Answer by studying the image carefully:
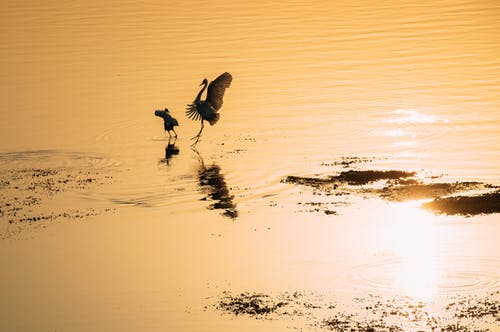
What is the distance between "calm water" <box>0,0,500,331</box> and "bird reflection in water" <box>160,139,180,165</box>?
0.10 m

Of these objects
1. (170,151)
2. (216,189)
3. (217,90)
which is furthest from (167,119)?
(216,189)

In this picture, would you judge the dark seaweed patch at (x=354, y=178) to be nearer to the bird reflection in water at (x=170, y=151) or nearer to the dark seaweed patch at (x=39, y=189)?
the bird reflection in water at (x=170, y=151)

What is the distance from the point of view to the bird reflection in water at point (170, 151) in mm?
18688

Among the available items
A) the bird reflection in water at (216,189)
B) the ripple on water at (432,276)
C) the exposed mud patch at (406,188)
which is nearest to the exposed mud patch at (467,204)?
the exposed mud patch at (406,188)

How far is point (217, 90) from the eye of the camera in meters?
20.1

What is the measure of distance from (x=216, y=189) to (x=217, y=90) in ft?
12.6

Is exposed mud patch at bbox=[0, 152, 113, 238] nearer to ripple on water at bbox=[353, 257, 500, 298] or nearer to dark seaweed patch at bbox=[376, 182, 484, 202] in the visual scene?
dark seaweed patch at bbox=[376, 182, 484, 202]

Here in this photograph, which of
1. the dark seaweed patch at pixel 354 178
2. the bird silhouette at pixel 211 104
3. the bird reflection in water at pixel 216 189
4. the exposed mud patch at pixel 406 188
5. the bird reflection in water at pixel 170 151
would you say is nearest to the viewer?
the exposed mud patch at pixel 406 188

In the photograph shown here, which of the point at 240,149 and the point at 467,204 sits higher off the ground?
the point at 240,149

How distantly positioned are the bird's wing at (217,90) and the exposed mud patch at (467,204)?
6.15 m

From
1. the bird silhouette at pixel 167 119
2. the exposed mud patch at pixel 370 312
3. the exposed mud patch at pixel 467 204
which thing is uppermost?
the bird silhouette at pixel 167 119

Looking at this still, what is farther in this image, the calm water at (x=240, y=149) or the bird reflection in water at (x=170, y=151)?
the bird reflection in water at (x=170, y=151)

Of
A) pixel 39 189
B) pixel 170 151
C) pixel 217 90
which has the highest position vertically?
pixel 217 90

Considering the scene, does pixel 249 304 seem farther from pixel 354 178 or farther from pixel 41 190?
pixel 41 190
